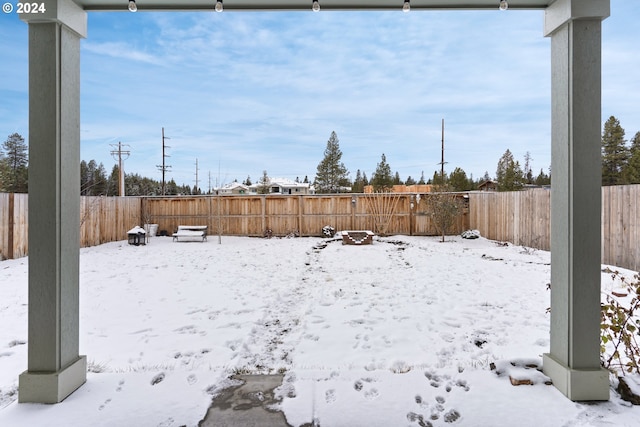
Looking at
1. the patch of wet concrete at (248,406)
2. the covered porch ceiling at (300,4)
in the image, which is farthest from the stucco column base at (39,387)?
the covered porch ceiling at (300,4)

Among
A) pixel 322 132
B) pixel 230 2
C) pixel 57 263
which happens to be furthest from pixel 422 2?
pixel 322 132

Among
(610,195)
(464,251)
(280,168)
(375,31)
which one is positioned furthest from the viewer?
(280,168)

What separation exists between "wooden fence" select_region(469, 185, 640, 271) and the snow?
1.17 meters

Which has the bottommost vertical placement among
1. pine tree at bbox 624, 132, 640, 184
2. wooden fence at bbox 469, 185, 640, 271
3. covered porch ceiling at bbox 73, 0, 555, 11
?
wooden fence at bbox 469, 185, 640, 271

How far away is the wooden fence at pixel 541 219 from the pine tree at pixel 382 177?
1538cm

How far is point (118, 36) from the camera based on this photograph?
886cm

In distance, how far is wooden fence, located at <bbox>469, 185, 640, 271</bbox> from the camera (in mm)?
6367

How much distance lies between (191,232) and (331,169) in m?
18.4

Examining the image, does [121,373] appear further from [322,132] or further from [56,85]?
[322,132]

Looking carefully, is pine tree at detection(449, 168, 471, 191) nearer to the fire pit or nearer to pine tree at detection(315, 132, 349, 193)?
pine tree at detection(315, 132, 349, 193)

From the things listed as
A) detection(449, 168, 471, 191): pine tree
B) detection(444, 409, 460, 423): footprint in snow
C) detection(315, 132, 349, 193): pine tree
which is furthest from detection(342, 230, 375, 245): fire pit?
detection(315, 132, 349, 193): pine tree

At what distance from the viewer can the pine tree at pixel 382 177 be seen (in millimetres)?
28266

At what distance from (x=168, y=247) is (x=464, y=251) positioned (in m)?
9.43

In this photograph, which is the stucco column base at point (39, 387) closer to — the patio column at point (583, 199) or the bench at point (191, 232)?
the patio column at point (583, 199)
